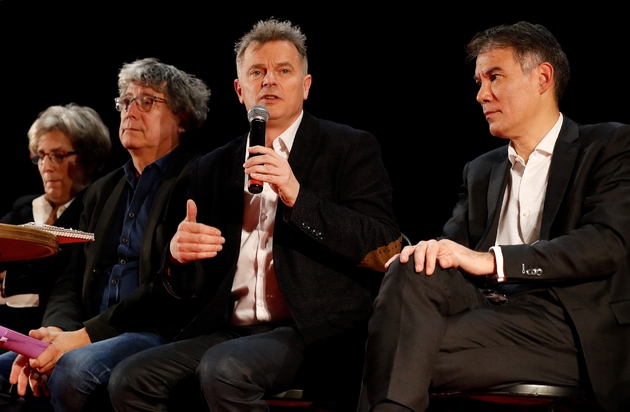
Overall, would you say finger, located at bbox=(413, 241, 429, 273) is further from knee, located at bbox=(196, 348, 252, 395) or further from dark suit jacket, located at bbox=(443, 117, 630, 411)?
knee, located at bbox=(196, 348, 252, 395)

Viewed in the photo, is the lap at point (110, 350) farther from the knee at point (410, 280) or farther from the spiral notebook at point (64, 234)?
the knee at point (410, 280)

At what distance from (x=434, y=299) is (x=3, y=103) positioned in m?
3.28

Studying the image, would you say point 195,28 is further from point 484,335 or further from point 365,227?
point 484,335

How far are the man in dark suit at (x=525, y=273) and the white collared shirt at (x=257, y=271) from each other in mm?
621

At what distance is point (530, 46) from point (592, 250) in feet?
2.58

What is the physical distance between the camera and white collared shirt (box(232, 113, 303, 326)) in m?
2.44

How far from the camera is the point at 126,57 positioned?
4000 millimetres

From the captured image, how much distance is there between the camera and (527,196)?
2357 millimetres

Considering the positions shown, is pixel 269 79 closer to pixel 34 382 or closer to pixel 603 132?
pixel 603 132

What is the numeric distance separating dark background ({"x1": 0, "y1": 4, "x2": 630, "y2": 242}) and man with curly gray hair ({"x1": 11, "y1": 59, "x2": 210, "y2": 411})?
1.44 ft

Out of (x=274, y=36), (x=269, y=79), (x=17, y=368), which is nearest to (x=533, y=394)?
(x=269, y=79)

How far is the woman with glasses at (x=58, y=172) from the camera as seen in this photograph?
3375 mm

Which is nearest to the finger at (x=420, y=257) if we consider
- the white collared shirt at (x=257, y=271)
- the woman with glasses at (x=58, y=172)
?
the white collared shirt at (x=257, y=271)

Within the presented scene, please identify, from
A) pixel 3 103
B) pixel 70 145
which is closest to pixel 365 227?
pixel 70 145
